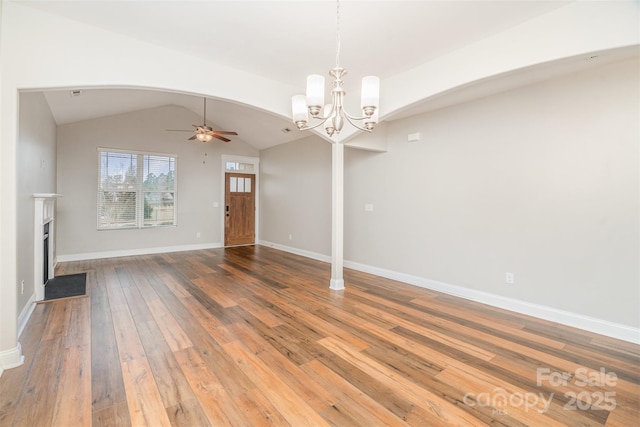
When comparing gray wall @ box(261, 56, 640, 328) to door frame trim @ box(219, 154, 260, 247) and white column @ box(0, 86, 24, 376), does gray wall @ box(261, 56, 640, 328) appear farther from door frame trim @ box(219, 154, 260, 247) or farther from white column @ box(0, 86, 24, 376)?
white column @ box(0, 86, 24, 376)

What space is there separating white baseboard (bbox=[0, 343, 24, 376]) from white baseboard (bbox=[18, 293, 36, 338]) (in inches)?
30.0

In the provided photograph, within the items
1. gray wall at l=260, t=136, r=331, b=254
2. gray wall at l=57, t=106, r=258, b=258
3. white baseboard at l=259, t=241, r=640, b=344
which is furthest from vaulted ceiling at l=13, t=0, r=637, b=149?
gray wall at l=57, t=106, r=258, b=258

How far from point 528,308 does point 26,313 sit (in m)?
5.91

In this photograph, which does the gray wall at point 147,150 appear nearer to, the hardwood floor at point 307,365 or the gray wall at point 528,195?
the hardwood floor at point 307,365

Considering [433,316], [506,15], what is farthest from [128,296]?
[506,15]

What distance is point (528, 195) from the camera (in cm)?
362

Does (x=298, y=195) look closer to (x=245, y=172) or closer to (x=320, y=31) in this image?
(x=245, y=172)

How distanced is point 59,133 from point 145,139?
1.56 metres

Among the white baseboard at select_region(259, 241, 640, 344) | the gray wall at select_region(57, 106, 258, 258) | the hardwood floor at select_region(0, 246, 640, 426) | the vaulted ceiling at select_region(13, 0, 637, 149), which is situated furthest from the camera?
the gray wall at select_region(57, 106, 258, 258)

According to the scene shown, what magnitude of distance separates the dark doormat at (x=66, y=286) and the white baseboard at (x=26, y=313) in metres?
0.24

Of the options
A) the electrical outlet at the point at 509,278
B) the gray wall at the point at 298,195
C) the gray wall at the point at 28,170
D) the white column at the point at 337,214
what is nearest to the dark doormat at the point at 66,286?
the gray wall at the point at 28,170

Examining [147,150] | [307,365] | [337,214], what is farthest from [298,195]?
[307,365]

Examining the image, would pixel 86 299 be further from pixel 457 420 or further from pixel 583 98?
pixel 583 98

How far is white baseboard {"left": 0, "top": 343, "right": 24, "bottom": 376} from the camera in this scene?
2314mm
